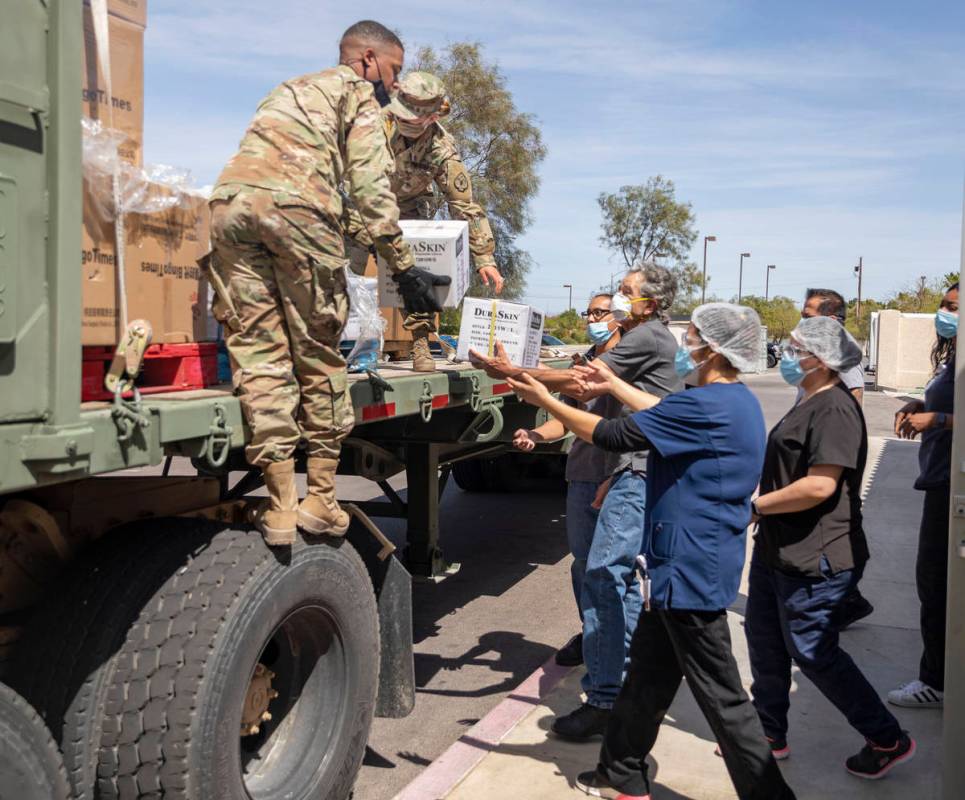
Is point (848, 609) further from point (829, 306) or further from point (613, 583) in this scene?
point (829, 306)

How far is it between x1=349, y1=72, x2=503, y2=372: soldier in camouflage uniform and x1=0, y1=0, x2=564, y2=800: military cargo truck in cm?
132

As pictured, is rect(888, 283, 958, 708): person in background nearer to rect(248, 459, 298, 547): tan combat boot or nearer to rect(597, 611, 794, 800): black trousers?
rect(597, 611, 794, 800): black trousers

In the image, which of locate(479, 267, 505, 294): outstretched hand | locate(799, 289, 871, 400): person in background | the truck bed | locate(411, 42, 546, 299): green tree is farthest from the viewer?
locate(411, 42, 546, 299): green tree

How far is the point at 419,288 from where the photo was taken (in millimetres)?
4301

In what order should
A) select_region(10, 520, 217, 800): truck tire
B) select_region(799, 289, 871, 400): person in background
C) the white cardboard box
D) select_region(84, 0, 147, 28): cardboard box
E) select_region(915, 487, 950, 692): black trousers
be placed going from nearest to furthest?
1. select_region(10, 520, 217, 800): truck tire
2. select_region(84, 0, 147, 28): cardboard box
3. the white cardboard box
4. select_region(915, 487, 950, 692): black trousers
5. select_region(799, 289, 871, 400): person in background

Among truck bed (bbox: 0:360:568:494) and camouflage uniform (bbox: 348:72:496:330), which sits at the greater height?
camouflage uniform (bbox: 348:72:496:330)


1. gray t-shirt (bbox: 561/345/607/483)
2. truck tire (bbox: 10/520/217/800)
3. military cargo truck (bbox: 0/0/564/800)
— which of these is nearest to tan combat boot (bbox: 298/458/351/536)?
military cargo truck (bbox: 0/0/564/800)

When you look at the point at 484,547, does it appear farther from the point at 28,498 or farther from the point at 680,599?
the point at 28,498

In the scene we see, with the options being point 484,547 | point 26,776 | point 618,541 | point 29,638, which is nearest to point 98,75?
point 29,638

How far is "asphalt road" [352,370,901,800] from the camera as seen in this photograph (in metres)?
4.87

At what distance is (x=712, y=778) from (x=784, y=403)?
2233 centimetres

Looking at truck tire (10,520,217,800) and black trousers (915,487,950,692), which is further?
black trousers (915,487,950,692)

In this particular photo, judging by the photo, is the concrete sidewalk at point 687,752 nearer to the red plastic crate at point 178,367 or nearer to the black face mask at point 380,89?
the red plastic crate at point 178,367

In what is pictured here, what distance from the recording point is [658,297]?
4.65m
